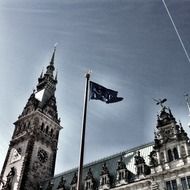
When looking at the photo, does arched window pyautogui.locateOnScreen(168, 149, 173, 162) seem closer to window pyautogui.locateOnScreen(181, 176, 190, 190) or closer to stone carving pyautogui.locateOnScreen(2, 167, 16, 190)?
window pyautogui.locateOnScreen(181, 176, 190, 190)

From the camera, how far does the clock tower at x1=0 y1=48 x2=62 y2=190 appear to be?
4850 centimetres

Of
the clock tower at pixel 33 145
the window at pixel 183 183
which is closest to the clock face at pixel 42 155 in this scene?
the clock tower at pixel 33 145

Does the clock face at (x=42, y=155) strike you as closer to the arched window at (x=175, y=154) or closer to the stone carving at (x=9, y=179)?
the stone carving at (x=9, y=179)

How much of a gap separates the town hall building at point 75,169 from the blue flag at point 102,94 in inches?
565

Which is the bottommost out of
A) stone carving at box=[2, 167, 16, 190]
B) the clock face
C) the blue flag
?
the blue flag

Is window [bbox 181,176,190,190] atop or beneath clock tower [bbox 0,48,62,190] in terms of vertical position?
beneath

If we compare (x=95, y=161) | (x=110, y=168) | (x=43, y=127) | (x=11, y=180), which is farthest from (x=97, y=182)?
(x=43, y=127)

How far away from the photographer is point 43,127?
189ft

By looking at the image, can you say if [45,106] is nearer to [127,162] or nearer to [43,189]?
[43,189]

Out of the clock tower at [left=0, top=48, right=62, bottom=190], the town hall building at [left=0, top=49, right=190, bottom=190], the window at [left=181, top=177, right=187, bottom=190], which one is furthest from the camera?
the clock tower at [left=0, top=48, right=62, bottom=190]

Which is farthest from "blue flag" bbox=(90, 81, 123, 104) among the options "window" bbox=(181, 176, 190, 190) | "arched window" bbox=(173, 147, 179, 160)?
"arched window" bbox=(173, 147, 179, 160)

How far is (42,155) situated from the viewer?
5316cm

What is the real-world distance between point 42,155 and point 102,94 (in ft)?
121

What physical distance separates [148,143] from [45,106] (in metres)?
28.3
